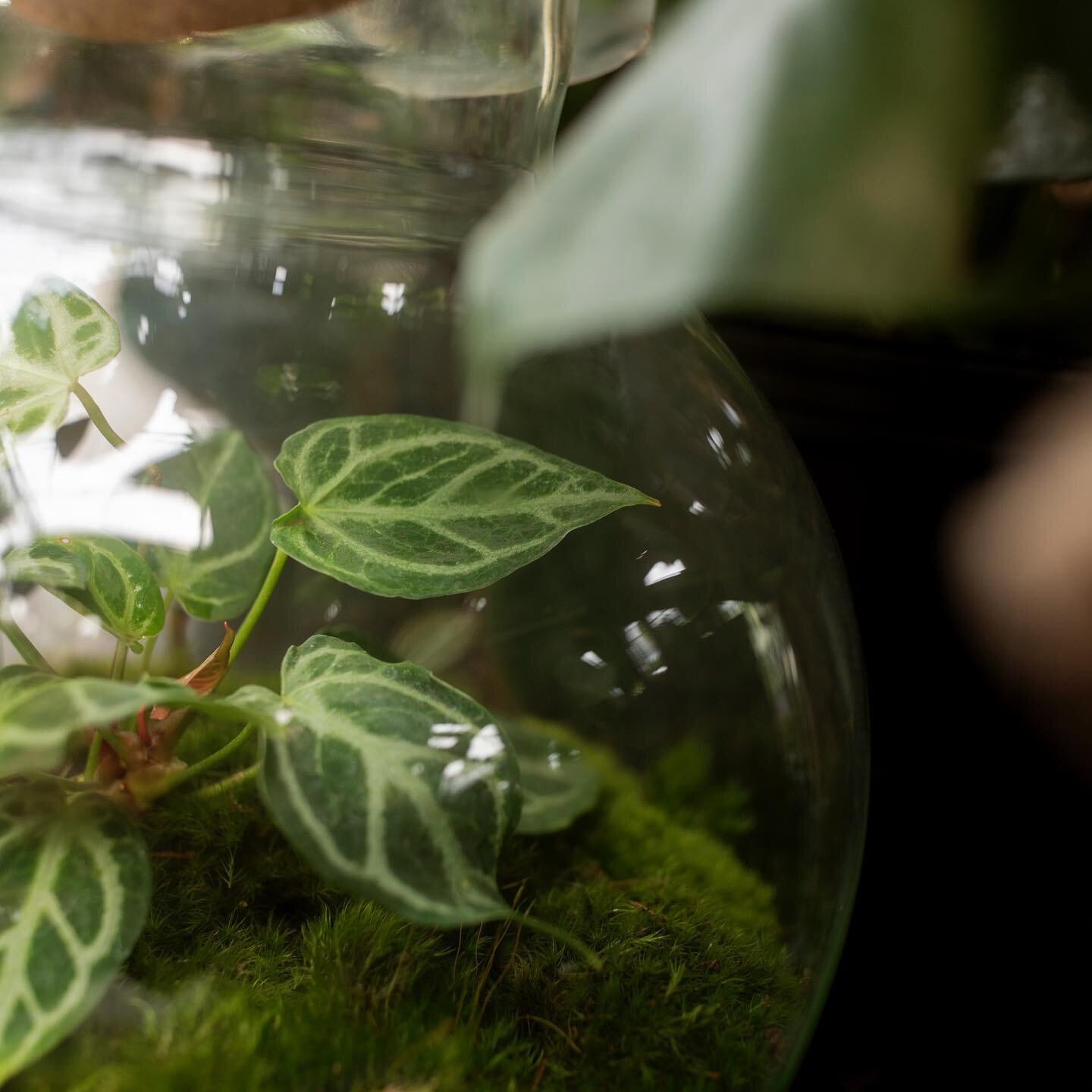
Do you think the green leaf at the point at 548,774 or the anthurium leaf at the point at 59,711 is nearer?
the anthurium leaf at the point at 59,711

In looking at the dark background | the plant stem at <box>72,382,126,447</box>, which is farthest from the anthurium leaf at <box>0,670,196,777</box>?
the dark background

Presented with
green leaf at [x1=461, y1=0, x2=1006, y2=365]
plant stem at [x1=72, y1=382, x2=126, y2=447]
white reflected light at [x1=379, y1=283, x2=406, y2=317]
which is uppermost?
green leaf at [x1=461, y1=0, x2=1006, y2=365]

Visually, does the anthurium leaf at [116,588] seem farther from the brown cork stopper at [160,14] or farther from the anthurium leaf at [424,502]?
the brown cork stopper at [160,14]

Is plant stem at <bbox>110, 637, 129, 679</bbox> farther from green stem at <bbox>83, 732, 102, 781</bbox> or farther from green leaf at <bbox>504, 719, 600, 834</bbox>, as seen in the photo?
green leaf at <bbox>504, 719, 600, 834</bbox>

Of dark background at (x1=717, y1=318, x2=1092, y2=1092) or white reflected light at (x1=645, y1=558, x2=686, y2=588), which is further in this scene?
dark background at (x1=717, y1=318, x2=1092, y2=1092)

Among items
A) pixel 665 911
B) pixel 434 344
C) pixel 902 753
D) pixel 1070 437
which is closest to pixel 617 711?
pixel 665 911

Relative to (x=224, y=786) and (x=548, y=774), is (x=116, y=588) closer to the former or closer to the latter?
(x=224, y=786)

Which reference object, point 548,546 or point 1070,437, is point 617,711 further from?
point 1070,437

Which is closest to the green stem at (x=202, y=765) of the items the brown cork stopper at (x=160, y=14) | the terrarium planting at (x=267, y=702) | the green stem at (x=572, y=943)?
the terrarium planting at (x=267, y=702)
